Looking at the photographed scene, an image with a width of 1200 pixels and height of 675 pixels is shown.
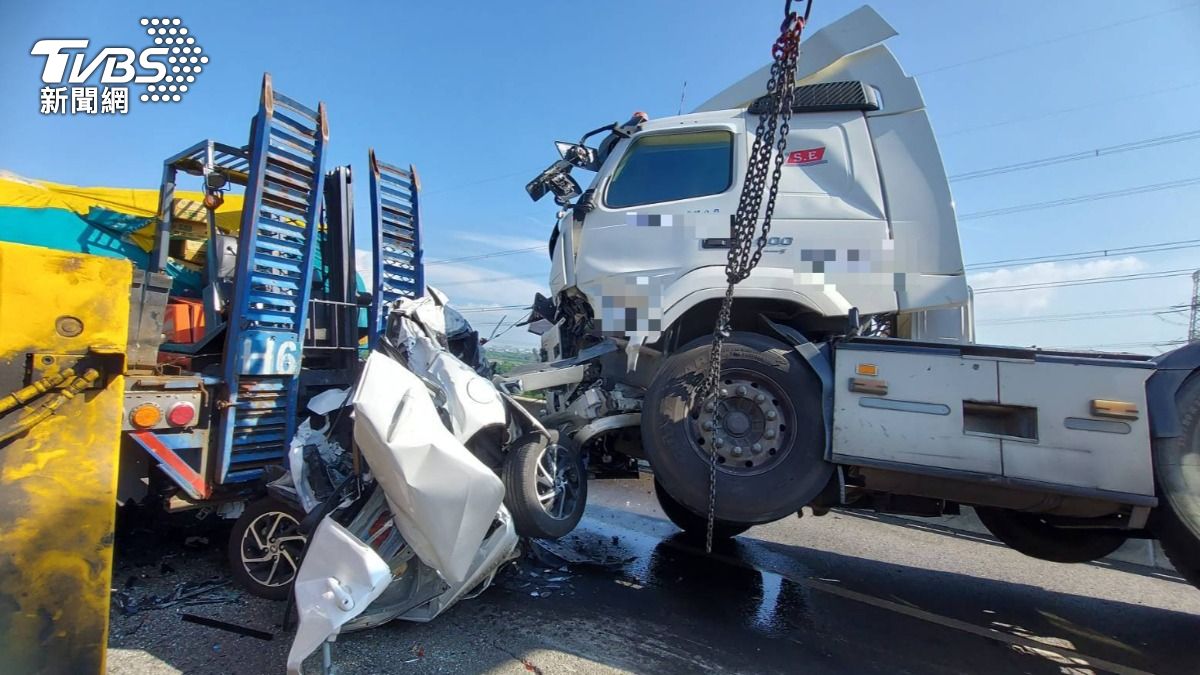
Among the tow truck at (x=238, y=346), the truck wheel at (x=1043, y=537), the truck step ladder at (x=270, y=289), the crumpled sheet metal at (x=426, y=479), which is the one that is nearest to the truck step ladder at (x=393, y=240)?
the tow truck at (x=238, y=346)

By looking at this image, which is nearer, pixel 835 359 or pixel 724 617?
pixel 835 359

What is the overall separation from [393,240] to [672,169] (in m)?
2.76

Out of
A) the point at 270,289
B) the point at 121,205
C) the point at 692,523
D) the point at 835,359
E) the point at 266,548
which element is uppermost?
the point at 121,205

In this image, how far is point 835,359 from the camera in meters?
3.42

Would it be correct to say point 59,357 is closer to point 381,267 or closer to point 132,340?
point 132,340

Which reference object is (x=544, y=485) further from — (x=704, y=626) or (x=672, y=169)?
(x=672, y=169)

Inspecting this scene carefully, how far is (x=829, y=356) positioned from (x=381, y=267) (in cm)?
377

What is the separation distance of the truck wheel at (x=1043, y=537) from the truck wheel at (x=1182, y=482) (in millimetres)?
829

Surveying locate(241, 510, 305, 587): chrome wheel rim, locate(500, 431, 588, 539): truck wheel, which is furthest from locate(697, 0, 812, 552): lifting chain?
locate(241, 510, 305, 587): chrome wheel rim

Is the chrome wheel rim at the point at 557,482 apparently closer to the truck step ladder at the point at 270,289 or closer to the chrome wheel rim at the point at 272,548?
the chrome wheel rim at the point at 272,548

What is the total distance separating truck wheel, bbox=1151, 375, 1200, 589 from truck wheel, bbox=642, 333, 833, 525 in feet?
5.25

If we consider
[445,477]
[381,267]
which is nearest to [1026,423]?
[445,477]

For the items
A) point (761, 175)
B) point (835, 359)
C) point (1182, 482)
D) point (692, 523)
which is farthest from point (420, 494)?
point (1182, 482)

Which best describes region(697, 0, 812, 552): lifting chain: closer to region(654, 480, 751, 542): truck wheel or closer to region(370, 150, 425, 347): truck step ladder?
region(654, 480, 751, 542): truck wheel
